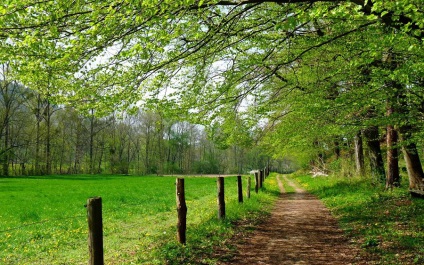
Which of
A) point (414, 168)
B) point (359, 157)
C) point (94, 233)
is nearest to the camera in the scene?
point (94, 233)

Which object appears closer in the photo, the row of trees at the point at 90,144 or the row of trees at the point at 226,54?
the row of trees at the point at 226,54

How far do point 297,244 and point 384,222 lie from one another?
3437 millimetres

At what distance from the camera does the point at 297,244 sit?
28.5ft

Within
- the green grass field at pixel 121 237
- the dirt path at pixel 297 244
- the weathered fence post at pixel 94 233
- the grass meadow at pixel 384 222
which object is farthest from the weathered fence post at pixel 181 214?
the grass meadow at pixel 384 222

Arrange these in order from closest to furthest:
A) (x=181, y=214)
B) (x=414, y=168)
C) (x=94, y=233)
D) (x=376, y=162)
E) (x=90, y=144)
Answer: (x=94, y=233) < (x=181, y=214) < (x=414, y=168) < (x=376, y=162) < (x=90, y=144)

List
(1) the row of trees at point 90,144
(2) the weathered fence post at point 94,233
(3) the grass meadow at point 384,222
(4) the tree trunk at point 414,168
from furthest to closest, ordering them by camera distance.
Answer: (1) the row of trees at point 90,144
(4) the tree trunk at point 414,168
(3) the grass meadow at point 384,222
(2) the weathered fence post at point 94,233

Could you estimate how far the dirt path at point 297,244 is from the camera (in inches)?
289

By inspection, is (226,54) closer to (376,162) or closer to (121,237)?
(121,237)

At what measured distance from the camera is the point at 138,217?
14727 millimetres

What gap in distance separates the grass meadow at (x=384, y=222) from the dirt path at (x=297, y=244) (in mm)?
435

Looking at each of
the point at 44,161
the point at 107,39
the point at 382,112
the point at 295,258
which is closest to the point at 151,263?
the point at 295,258

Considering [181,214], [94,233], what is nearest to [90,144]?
[181,214]

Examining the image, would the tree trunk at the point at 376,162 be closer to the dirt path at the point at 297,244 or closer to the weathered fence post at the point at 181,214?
the dirt path at the point at 297,244

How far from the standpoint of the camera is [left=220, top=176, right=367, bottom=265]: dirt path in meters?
7.34
